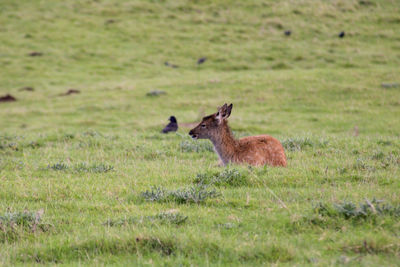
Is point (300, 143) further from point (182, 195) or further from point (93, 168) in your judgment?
point (182, 195)

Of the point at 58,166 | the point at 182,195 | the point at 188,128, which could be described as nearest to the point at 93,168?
the point at 58,166

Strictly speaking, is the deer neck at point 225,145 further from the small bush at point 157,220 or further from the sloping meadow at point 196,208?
the small bush at point 157,220

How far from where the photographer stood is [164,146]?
15836 millimetres

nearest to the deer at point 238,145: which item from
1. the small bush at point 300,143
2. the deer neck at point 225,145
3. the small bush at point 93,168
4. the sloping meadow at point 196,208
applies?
the deer neck at point 225,145

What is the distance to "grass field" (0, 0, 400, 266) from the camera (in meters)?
6.47

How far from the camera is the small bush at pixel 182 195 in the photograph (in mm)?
8391

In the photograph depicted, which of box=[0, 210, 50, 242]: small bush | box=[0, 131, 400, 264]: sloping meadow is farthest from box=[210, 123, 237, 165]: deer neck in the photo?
box=[0, 210, 50, 242]: small bush

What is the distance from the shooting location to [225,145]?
42.7 ft

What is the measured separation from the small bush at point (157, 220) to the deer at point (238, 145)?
484 centimetres

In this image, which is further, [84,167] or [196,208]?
[84,167]

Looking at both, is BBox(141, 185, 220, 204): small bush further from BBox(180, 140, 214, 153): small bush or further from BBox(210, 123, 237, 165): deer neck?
BBox(180, 140, 214, 153): small bush

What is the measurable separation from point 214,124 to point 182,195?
17.6 ft

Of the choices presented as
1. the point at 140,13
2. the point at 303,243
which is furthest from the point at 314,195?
the point at 140,13

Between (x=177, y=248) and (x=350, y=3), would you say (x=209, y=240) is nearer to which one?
(x=177, y=248)
